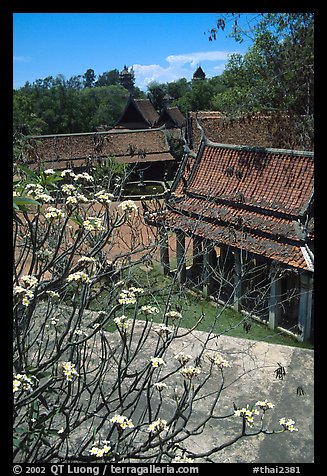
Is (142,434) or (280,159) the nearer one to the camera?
(142,434)

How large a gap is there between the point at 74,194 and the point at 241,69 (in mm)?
19286

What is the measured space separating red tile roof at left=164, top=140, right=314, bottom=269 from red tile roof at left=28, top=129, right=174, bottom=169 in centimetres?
1367

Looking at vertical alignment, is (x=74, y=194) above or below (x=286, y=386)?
above

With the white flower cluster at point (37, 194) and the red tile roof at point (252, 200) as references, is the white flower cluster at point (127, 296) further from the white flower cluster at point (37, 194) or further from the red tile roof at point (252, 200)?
the red tile roof at point (252, 200)

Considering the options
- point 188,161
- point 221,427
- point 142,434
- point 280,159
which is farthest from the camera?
point 188,161

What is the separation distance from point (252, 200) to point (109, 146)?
1927cm

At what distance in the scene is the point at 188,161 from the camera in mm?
17406

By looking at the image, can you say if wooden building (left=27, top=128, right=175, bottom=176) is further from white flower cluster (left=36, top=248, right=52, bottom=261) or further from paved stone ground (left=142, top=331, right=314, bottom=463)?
white flower cluster (left=36, top=248, right=52, bottom=261)

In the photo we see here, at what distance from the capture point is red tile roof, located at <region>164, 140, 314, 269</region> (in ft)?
39.6

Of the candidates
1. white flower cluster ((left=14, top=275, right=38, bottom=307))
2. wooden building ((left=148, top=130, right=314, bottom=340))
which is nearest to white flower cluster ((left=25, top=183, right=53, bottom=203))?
white flower cluster ((left=14, top=275, right=38, bottom=307))

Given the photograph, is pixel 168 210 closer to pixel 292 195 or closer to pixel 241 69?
pixel 292 195

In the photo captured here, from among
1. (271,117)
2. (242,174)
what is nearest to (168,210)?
(242,174)

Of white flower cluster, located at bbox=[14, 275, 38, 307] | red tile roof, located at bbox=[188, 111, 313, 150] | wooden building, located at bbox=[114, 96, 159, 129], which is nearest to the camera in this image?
white flower cluster, located at bbox=[14, 275, 38, 307]
